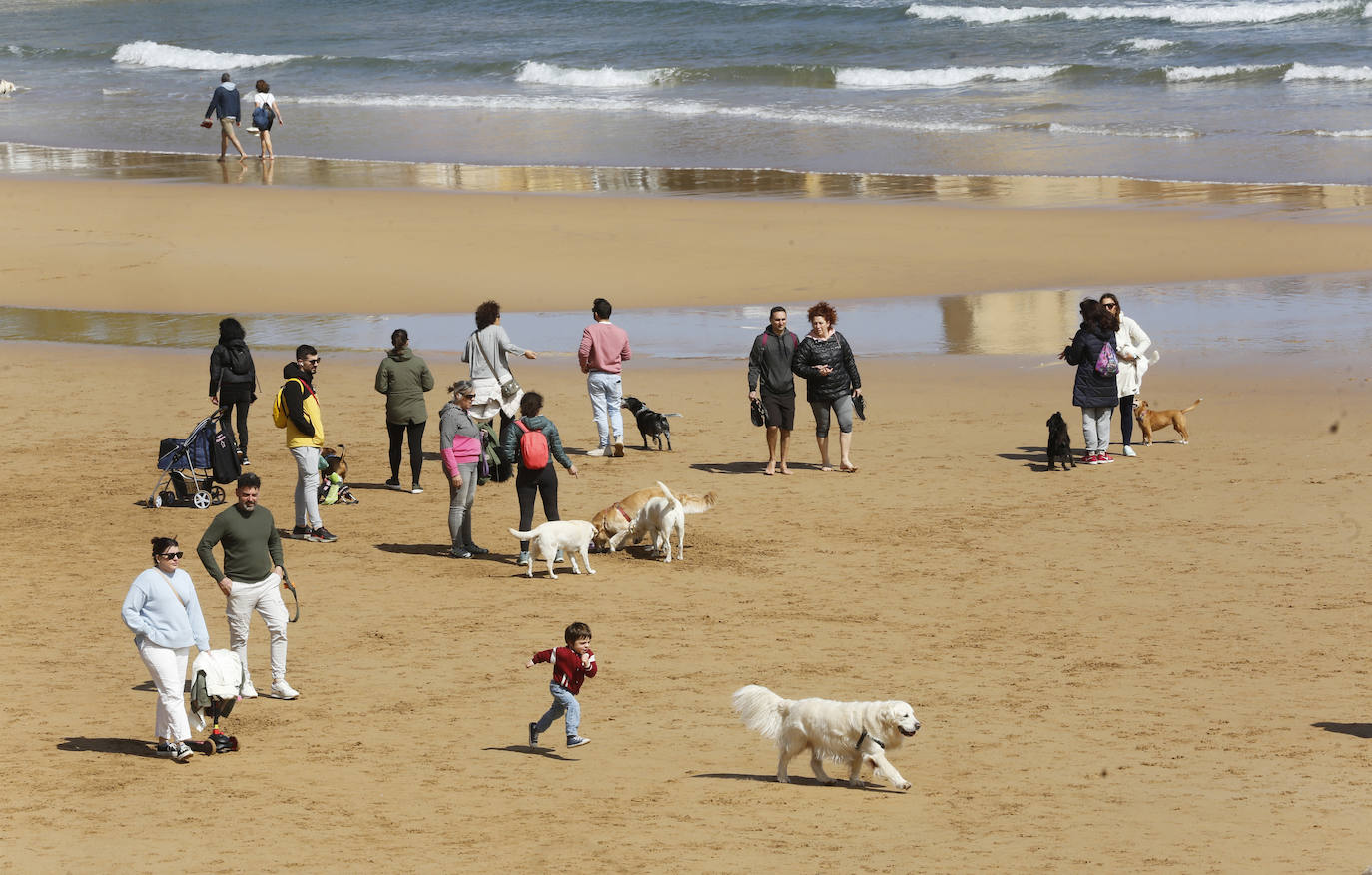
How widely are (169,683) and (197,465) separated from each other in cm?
629

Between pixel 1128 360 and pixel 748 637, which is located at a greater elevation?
pixel 1128 360

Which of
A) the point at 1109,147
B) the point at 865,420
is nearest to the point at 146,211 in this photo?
the point at 865,420

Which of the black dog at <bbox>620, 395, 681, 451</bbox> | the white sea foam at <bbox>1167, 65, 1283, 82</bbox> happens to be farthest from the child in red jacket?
the white sea foam at <bbox>1167, 65, 1283, 82</bbox>

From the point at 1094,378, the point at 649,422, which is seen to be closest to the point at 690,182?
the point at 649,422

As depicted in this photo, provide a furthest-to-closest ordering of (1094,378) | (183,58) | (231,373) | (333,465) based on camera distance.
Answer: (183,58)
(1094,378)
(231,373)
(333,465)

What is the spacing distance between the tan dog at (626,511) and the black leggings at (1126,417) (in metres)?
4.96

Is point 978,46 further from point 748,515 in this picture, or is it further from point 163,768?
point 163,768

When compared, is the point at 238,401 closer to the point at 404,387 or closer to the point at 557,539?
the point at 404,387

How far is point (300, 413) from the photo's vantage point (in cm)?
1359

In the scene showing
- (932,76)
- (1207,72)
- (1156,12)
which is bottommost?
(1207,72)

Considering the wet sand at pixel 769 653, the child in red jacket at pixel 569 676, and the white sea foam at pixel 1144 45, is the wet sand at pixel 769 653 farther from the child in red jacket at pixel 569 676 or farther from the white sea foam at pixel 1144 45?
the white sea foam at pixel 1144 45

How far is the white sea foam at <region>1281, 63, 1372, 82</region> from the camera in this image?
43.0 m

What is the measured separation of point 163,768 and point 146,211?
847 inches

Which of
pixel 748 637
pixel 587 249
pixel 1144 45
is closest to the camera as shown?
pixel 748 637
